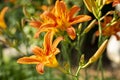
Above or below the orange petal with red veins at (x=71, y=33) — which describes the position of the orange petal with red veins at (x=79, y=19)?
above

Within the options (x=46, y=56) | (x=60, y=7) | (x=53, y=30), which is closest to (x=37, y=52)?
(x=46, y=56)

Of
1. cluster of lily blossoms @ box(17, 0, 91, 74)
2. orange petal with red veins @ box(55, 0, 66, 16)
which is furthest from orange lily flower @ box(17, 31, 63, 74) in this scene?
orange petal with red veins @ box(55, 0, 66, 16)

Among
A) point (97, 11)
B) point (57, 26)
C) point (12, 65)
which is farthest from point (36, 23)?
point (12, 65)

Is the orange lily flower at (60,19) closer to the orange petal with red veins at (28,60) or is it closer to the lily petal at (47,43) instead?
the lily petal at (47,43)

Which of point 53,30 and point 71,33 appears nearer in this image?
point 71,33

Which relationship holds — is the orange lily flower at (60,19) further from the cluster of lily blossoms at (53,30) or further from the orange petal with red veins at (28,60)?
the orange petal with red veins at (28,60)

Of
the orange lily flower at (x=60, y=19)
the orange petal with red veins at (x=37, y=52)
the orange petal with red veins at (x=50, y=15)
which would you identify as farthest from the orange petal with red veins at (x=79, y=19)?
the orange petal with red veins at (x=37, y=52)

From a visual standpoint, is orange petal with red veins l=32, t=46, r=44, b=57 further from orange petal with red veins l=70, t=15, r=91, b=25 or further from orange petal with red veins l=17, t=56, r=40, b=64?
orange petal with red veins l=70, t=15, r=91, b=25

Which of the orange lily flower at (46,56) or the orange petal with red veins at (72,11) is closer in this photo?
the orange lily flower at (46,56)

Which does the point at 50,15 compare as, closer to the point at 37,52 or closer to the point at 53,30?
the point at 53,30

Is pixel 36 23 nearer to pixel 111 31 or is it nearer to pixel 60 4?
pixel 60 4

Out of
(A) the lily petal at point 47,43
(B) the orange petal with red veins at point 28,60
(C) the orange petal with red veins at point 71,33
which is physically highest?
(C) the orange petal with red veins at point 71,33

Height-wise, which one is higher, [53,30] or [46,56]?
[53,30]
